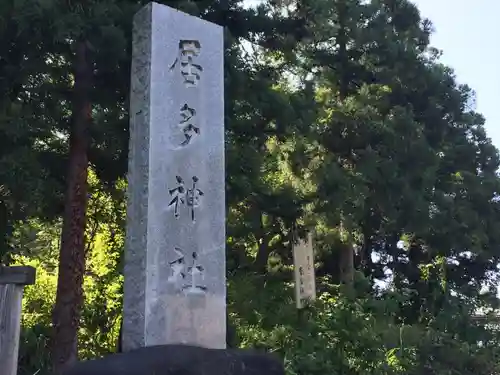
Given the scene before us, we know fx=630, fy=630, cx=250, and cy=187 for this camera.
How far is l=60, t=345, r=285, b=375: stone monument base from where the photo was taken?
361cm

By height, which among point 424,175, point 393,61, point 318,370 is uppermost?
point 393,61

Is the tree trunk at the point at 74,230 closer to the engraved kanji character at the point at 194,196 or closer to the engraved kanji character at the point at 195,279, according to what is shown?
the engraved kanji character at the point at 194,196

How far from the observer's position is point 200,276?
4.61m

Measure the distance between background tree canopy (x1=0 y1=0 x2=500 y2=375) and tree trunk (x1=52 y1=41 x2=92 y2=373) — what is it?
0.03 metres

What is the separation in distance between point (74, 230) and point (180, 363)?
3.08 metres

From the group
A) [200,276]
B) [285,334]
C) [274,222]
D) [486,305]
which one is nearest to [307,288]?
[285,334]

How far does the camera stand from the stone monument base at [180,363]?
3.61m

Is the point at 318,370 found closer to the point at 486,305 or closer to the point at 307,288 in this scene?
the point at 307,288

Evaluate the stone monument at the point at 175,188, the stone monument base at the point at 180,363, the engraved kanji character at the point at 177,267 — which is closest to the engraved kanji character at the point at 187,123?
the stone monument at the point at 175,188

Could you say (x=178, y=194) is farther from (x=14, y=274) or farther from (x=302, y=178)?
(x=302, y=178)

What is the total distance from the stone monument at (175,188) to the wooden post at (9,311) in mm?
806

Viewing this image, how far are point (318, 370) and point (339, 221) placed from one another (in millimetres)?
2967

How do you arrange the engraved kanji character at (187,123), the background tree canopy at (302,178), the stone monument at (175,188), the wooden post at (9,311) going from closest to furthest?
the stone monument at (175,188), the wooden post at (9,311), the engraved kanji character at (187,123), the background tree canopy at (302,178)

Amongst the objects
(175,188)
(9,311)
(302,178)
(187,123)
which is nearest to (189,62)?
(187,123)
